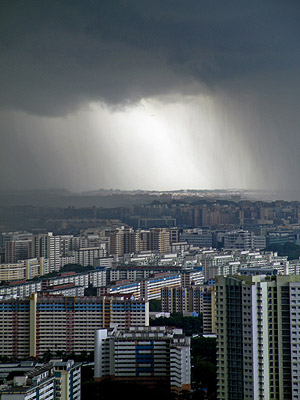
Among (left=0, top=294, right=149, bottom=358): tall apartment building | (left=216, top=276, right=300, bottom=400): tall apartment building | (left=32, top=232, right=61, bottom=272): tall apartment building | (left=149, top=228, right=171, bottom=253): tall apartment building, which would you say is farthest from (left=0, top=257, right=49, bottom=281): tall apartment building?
(left=216, top=276, right=300, bottom=400): tall apartment building

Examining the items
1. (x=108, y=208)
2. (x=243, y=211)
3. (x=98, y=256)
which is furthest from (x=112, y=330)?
(x=243, y=211)

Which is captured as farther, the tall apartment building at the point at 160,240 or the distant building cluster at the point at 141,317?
the tall apartment building at the point at 160,240

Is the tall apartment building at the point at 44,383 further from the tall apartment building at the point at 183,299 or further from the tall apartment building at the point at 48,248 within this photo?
the tall apartment building at the point at 48,248

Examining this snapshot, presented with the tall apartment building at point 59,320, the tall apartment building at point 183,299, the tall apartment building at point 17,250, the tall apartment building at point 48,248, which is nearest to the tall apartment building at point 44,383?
the tall apartment building at point 59,320

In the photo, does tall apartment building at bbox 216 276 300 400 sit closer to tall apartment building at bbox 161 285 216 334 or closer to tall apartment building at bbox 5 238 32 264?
tall apartment building at bbox 161 285 216 334

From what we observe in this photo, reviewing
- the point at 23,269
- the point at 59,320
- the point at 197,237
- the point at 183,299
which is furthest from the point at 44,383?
the point at 197,237

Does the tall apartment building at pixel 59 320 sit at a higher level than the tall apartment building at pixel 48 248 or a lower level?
lower

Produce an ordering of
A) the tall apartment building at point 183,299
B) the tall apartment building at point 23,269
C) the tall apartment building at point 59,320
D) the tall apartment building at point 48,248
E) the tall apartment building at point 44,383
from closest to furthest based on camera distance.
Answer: the tall apartment building at point 44,383, the tall apartment building at point 59,320, the tall apartment building at point 183,299, the tall apartment building at point 23,269, the tall apartment building at point 48,248
